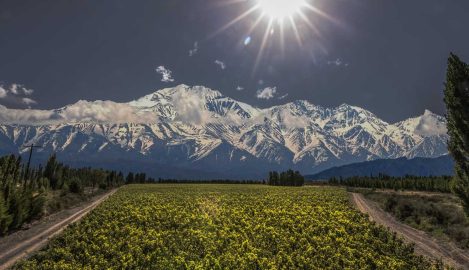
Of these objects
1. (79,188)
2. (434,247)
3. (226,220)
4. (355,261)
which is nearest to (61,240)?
(226,220)

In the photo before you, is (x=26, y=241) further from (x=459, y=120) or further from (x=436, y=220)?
(x=436, y=220)

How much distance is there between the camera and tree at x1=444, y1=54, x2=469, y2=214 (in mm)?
30984

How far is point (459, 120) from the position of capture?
3138 cm

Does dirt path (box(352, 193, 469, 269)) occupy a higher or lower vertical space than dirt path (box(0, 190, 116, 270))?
higher

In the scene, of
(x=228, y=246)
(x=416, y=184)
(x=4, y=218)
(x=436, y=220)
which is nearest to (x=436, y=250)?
(x=436, y=220)

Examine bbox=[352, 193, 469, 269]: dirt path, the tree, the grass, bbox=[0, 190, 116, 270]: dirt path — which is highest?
the tree

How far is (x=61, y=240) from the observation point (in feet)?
102

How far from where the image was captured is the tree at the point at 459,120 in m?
31.0

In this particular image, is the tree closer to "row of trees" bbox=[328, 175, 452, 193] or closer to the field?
the field

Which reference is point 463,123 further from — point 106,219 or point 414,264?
point 106,219

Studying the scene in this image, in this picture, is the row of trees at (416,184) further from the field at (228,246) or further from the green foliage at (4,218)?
the green foliage at (4,218)

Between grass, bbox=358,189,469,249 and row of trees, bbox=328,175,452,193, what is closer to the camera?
grass, bbox=358,189,469,249

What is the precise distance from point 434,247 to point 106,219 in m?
31.7

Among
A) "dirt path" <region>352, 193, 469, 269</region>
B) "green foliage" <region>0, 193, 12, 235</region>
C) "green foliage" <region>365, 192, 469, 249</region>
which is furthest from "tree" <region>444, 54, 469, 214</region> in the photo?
"green foliage" <region>0, 193, 12, 235</region>
